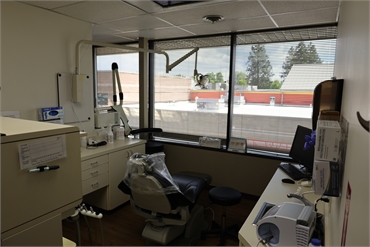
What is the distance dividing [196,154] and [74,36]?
2264mm

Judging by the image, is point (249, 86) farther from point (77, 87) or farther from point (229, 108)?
point (77, 87)

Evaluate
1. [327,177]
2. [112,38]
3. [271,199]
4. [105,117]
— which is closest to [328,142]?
[327,177]

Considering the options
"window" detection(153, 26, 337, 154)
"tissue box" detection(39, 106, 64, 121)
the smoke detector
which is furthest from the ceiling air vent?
"tissue box" detection(39, 106, 64, 121)

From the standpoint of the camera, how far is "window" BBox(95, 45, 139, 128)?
426 centimetres

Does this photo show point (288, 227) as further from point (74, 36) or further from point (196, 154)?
point (74, 36)

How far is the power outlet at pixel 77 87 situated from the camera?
9.62ft

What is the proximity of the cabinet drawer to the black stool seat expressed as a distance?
4.17ft

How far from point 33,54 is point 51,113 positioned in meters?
0.63

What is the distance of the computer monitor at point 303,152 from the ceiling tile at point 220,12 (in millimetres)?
1293

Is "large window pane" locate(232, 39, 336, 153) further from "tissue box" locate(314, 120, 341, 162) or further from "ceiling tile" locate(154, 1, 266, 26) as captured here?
"tissue box" locate(314, 120, 341, 162)

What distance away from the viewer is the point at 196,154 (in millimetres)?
3744

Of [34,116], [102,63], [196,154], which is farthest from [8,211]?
[102,63]

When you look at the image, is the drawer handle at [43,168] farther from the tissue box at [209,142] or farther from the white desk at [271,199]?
the tissue box at [209,142]

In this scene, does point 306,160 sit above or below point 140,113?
below
